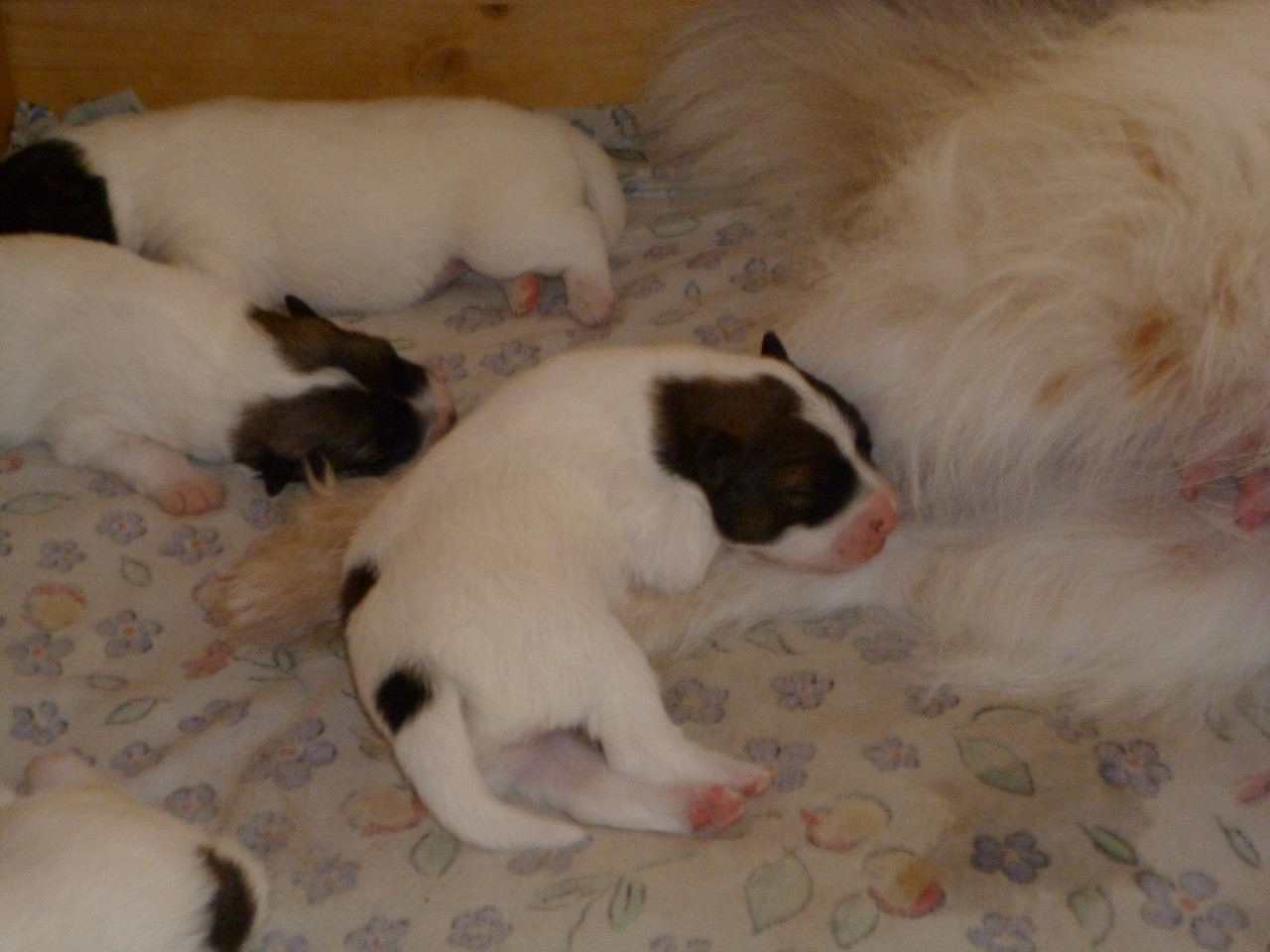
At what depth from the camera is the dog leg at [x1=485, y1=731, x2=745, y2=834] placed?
1057mm

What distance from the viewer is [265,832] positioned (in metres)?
1.08

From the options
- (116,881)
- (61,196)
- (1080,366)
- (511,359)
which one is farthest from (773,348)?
(61,196)

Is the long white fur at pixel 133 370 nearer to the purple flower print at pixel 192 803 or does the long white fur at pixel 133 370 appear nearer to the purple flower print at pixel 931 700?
the purple flower print at pixel 192 803

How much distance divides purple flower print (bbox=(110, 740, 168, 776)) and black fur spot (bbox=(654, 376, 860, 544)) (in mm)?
474

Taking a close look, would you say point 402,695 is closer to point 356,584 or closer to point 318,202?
point 356,584

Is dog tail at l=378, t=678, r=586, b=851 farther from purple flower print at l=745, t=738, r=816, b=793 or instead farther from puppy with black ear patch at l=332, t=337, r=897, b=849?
purple flower print at l=745, t=738, r=816, b=793

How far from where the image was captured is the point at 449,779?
1.01 metres

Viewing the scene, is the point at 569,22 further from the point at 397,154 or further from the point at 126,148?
the point at 126,148

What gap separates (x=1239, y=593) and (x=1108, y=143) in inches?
15.2

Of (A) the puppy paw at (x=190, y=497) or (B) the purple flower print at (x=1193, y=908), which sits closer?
(B) the purple flower print at (x=1193, y=908)

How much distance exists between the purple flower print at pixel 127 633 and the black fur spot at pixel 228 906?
324mm

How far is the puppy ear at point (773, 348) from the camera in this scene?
132cm

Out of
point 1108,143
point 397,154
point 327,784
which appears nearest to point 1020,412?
point 1108,143

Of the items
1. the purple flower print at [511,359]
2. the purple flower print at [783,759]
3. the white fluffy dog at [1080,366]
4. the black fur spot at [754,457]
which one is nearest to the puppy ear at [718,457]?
the black fur spot at [754,457]
